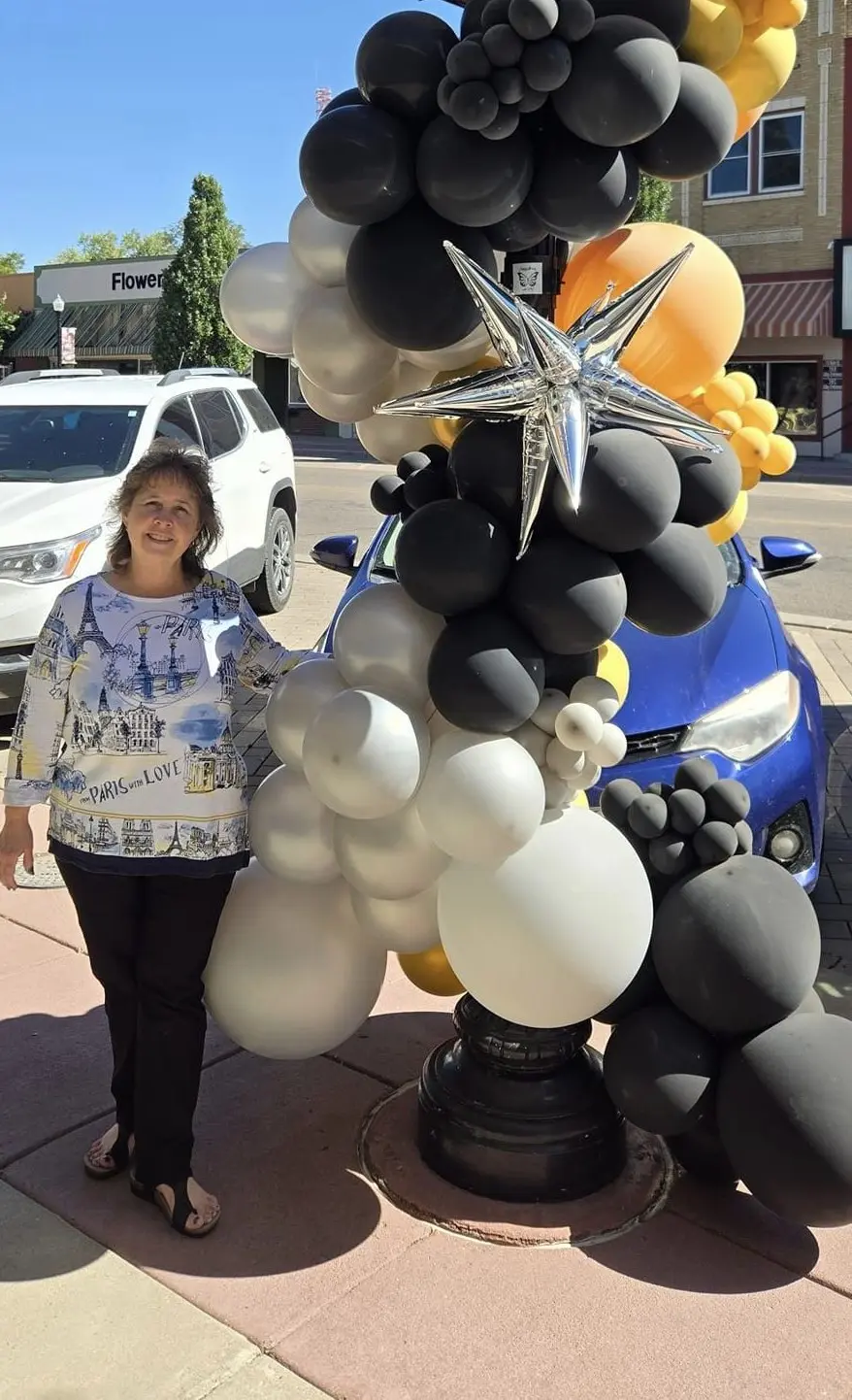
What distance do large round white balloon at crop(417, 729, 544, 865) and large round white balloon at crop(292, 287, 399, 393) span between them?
2.96 feet

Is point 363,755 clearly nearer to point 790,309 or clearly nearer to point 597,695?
point 597,695

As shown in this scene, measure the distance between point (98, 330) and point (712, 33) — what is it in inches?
1749

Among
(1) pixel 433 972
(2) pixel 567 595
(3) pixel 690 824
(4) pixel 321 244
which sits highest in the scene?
(4) pixel 321 244

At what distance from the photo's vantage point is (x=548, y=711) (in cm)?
267

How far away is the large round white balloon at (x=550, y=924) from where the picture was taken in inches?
101

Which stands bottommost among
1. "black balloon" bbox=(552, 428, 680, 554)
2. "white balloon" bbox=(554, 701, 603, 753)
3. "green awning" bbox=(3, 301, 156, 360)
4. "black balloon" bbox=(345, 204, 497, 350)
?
"white balloon" bbox=(554, 701, 603, 753)

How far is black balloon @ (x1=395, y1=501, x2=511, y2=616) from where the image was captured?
8.39ft

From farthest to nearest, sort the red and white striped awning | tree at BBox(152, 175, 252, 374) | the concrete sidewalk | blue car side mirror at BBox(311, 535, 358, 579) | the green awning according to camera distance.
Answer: the green awning → tree at BBox(152, 175, 252, 374) → the red and white striped awning → blue car side mirror at BBox(311, 535, 358, 579) → the concrete sidewalk

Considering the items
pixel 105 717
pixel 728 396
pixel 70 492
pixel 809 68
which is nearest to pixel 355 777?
pixel 105 717

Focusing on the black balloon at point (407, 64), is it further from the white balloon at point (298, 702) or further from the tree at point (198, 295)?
the tree at point (198, 295)

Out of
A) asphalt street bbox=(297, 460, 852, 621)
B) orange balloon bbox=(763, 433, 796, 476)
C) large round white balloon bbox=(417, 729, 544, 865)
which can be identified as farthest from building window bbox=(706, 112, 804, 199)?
large round white balloon bbox=(417, 729, 544, 865)

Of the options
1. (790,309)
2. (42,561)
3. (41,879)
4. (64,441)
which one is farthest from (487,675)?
(790,309)

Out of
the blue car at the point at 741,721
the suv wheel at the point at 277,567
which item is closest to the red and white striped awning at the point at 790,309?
the suv wheel at the point at 277,567

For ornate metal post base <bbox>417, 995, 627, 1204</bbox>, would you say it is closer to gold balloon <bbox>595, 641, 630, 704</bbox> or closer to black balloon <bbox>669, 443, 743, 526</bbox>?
gold balloon <bbox>595, 641, 630, 704</bbox>
